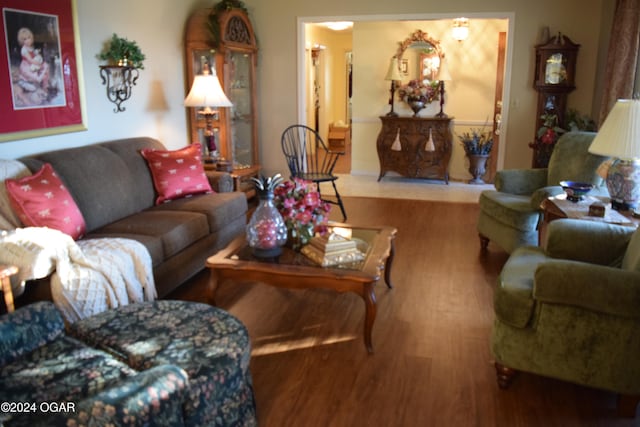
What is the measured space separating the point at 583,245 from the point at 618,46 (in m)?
2.90

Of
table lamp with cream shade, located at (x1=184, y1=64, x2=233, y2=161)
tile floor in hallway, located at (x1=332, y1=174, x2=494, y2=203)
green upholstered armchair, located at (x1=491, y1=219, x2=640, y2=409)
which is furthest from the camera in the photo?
tile floor in hallway, located at (x1=332, y1=174, x2=494, y2=203)

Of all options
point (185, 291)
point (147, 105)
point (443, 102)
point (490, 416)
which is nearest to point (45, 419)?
point (490, 416)

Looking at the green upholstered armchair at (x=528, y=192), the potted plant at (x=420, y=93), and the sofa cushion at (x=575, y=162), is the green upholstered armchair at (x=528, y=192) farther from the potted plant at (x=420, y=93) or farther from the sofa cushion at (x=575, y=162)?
the potted plant at (x=420, y=93)

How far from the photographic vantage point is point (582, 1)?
577cm

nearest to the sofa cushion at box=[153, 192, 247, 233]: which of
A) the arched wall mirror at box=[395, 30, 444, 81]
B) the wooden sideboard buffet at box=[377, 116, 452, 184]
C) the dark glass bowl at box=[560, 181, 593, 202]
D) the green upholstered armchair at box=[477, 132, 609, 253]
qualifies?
the green upholstered armchair at box=[477, 132, 609, 253]

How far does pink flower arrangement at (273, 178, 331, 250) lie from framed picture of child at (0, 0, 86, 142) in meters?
1.78

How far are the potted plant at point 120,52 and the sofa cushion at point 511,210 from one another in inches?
121

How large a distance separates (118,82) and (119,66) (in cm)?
20

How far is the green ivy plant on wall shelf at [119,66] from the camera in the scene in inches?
169

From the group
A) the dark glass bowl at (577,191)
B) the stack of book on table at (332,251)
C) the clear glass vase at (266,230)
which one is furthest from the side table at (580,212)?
the clear glass vase at (266,230)

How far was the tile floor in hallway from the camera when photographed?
21.7ft

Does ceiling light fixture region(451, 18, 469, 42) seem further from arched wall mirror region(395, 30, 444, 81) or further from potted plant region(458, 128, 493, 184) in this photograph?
potted plant region(458, 128, 493, 184)

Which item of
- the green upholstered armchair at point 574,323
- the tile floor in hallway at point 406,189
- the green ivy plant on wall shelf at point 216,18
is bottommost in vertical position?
the tile floor in hallway at point 406,189

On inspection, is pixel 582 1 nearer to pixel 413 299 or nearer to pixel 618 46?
pixel 618 46
